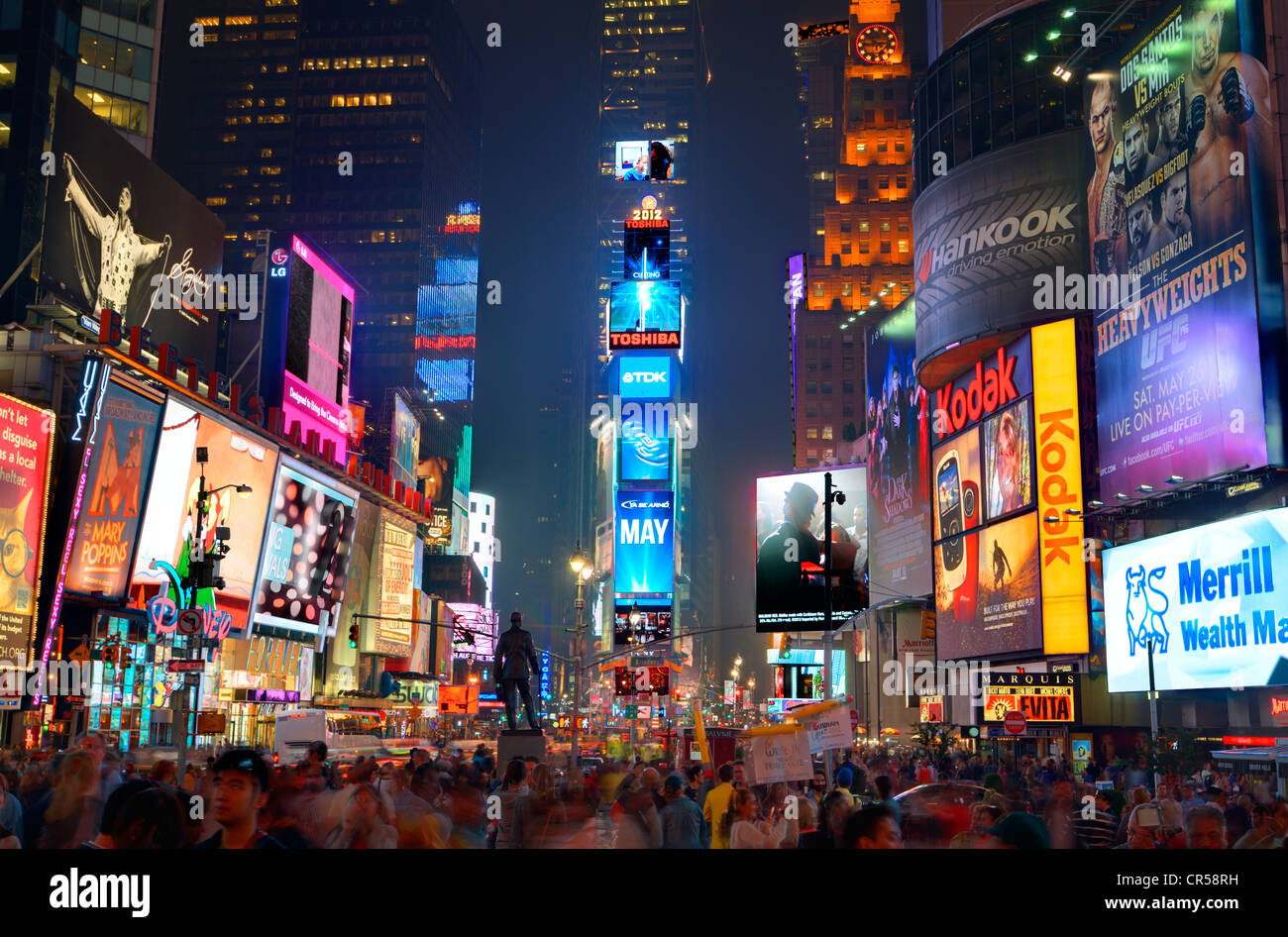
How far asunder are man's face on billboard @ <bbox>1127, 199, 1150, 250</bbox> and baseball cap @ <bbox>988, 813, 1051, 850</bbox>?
3952cm

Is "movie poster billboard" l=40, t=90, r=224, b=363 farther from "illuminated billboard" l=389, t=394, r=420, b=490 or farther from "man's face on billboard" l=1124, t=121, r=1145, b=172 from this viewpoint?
"illuminated billboard" l=389, t=394, r=420, b=490

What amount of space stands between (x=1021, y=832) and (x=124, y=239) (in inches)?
2464

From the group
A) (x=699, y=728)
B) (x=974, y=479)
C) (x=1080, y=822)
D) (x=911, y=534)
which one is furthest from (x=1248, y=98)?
(x=911, y=534)

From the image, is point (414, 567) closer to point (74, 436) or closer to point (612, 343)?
point (612, 343)

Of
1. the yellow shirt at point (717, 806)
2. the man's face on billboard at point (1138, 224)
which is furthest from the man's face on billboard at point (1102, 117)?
the yellow shirt at point (717, 806)

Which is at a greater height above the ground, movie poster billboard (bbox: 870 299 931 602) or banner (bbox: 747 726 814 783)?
movie poster billboard (bbox: 870 299 931 602)

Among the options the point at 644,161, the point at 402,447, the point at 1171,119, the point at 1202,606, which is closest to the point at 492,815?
the point at 1202,606

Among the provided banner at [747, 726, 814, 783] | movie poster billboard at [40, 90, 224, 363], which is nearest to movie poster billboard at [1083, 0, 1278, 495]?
banner at [747, 726, 814, 783]

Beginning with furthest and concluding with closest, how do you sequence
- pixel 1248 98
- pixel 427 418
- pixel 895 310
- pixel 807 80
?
pixel 807 80, pixel 427 418, pixel 895 310, pixel 1248 98

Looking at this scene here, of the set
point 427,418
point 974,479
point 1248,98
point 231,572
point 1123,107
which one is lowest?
point 231,572

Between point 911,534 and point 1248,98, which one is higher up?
point 1248,98

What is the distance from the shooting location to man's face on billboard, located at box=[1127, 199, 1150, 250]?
142ft

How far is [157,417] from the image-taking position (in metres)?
52.3
